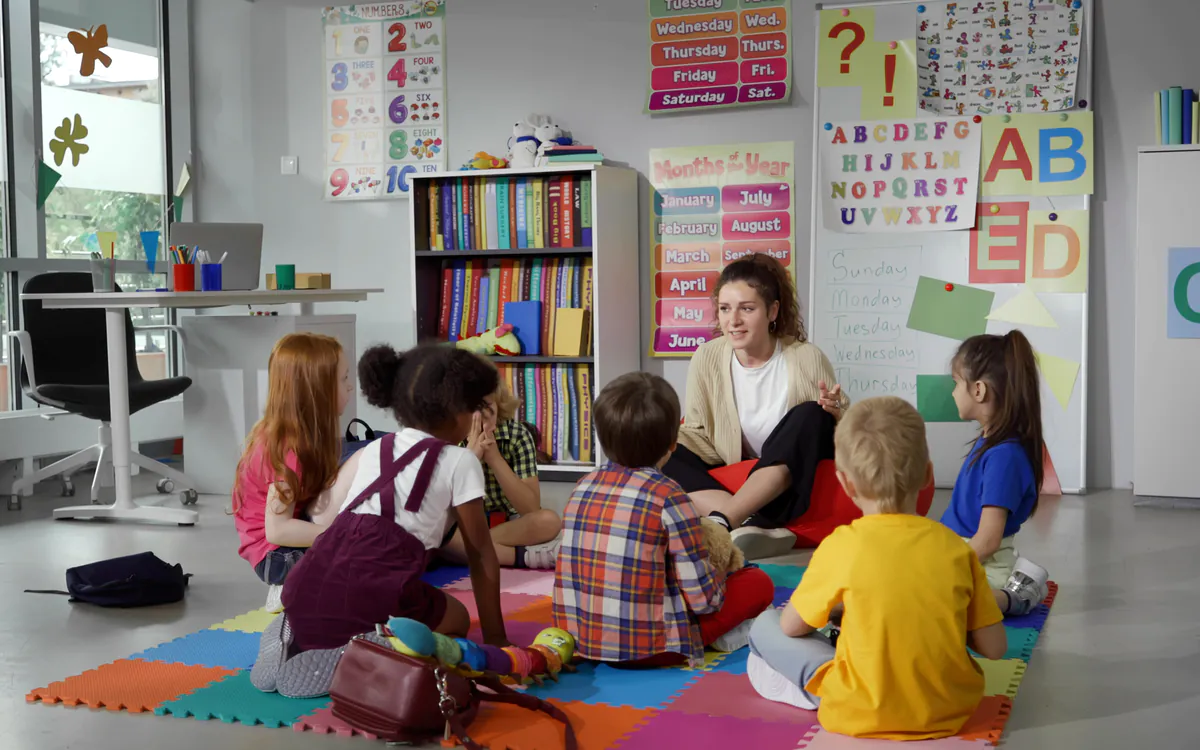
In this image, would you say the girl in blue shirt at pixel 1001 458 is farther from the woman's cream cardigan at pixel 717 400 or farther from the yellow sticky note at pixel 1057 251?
the yellow sticky note at pixel 1057 251

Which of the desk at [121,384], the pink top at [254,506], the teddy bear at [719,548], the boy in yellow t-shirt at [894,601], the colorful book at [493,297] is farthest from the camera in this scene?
the colorful book at [493,297]

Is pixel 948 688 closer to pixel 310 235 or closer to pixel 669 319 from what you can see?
pixel 669 319

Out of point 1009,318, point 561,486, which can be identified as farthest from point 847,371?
point 561,486

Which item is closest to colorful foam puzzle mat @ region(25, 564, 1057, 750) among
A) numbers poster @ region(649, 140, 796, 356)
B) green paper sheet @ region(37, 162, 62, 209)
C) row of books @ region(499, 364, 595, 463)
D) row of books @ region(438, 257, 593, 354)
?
row of books @ region(499, 364, 595, 463)

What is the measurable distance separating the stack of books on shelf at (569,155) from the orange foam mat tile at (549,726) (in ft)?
10.3

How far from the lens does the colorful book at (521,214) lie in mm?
4992

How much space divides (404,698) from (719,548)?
0.78m

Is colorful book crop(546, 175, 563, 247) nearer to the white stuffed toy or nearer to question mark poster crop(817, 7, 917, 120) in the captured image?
the white stuffed toy

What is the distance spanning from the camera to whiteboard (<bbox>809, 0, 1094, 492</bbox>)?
4.49 meters

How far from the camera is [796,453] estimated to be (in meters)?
3.43

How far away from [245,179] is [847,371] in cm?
313

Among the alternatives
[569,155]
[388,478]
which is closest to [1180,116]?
[569,155]

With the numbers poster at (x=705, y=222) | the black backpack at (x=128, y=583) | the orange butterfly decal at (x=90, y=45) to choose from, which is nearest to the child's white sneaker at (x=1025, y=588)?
the black backpack at (x=128, y=583)

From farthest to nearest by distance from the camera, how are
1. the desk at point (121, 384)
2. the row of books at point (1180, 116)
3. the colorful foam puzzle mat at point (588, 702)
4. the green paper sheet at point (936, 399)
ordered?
1. the green paper sheet at point (936, 399)
2. the row of books at point (1180, 116)
3. the desk at point (121, 384)
4. the colorful foam puzzle mat at point (588, 702)
